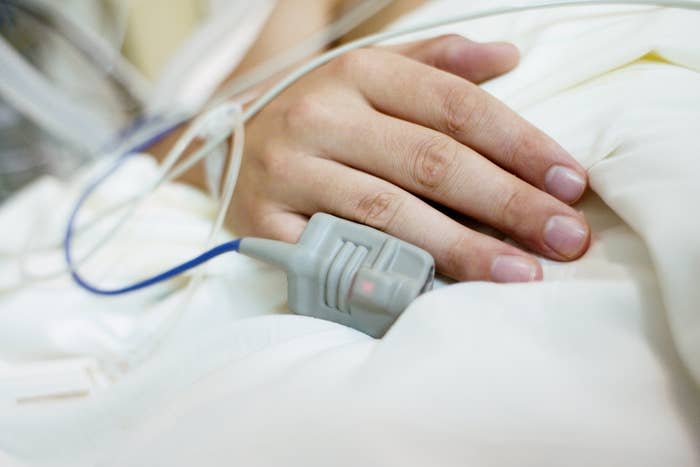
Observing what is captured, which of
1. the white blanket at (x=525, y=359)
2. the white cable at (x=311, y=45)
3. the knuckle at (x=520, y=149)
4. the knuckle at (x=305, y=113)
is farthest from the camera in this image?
the white cable at (x=311, y=45)

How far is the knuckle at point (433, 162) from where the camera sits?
1.48 feet

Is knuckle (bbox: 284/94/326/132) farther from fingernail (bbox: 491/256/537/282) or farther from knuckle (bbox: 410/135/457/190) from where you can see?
fingernail (bbox: 491/256/537/282)

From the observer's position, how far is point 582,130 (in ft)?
1.41

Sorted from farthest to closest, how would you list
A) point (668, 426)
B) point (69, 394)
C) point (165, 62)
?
1. point (165, 62)
2. point (69, 394)
3. point (668, 426)

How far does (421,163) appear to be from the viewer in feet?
→ 1.53

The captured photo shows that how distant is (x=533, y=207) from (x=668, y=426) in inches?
6.4

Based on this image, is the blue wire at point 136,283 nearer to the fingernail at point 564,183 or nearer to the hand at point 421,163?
the hand at point 421,163

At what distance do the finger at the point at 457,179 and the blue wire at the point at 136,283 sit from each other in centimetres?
14

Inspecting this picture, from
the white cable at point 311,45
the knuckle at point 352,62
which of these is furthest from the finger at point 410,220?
the white cable at point 311,45

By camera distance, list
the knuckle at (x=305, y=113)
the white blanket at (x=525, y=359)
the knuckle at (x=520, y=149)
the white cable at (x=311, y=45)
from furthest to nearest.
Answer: the white cable at (x=311, y=45) → the knuckle at (x=305, y=113) → the knuckle at (x=520, y=149) → the white blanket at (x=525, y=359)

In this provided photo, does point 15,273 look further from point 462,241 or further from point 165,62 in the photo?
point 165,62

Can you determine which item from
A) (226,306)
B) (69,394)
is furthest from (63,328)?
(226,306)

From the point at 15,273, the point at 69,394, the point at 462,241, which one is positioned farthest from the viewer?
the point at 15,273

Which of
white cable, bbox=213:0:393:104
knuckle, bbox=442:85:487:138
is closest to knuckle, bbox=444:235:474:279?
knuckle, bbox=442:85:487:138
